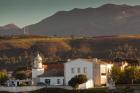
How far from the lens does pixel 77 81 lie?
8356 cm

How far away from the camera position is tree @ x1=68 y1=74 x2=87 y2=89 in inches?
3286

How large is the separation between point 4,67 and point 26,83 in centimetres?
6135

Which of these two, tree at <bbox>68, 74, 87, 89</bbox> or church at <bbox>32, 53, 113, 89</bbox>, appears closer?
tree at <bbox>68, 74, 87, 89</bbox>

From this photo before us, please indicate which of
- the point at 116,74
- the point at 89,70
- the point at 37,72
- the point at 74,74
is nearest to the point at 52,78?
the point at 74,74

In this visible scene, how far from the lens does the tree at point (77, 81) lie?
8346cm

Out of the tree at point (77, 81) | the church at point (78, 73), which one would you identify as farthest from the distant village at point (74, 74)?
the tree at point (77, 81)

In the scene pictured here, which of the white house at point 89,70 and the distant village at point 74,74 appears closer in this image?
the distant village at point 74,74

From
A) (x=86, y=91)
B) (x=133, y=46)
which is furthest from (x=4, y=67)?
(x=86, y=91)

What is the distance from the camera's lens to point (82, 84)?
85562 millimetres

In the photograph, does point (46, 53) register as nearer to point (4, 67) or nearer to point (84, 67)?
point (4, 67)

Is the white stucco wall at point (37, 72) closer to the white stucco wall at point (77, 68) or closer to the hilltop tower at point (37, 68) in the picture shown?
the hilltop tower at point (37, 68)

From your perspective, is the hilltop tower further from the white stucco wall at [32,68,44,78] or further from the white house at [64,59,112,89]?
the white house at [64,59,112,89]

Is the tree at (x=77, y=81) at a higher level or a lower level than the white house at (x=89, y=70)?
lower

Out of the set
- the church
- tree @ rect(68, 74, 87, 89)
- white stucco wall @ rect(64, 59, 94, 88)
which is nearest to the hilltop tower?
the church
